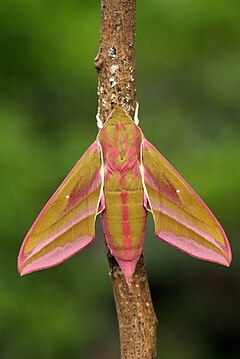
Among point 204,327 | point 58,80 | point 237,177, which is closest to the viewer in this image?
point 237,177

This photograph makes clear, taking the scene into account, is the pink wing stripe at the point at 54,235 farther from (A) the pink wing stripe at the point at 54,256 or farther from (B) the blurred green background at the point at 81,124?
(B) the blurred green background at the point at 81,124

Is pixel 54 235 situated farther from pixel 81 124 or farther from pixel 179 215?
pixel 81 124

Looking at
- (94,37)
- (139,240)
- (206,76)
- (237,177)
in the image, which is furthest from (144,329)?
(206,76)

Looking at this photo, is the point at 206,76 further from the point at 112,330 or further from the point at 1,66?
the point at 112,330

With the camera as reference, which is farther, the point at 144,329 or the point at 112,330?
the point at 112,330

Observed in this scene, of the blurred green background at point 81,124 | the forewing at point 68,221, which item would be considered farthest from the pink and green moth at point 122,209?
the blurred green background at point 81,124

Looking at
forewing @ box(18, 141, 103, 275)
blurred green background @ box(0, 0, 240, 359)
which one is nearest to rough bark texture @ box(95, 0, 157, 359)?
forewing @ box(18, 141, 103, 275)
